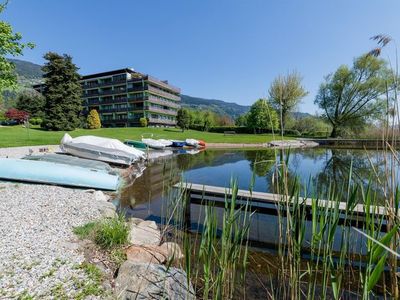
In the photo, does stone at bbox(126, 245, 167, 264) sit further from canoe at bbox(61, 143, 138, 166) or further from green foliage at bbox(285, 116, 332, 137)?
green foliage at bbox(285, 116, 332, 137)

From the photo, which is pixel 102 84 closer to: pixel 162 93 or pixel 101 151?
pixel 162 93

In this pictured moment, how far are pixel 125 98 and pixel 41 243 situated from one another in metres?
48.4

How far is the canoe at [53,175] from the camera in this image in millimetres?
6496

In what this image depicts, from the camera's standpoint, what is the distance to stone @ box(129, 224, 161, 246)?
370cm

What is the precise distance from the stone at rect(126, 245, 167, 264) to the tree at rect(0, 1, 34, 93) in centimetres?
835

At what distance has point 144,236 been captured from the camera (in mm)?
3951

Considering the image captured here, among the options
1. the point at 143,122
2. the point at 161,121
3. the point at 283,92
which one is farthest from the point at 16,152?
the point at 161,121

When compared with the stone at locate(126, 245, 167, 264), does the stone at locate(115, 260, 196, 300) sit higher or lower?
higher

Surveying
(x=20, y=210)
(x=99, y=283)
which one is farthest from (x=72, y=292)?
(x=20, y=210)

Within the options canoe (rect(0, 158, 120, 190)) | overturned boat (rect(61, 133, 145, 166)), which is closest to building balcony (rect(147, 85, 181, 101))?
overturned boat (rect(61, 133, 145, 166))

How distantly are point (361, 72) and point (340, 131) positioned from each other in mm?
9487

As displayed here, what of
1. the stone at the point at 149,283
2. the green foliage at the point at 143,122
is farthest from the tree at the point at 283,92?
the green foliage at the point at 143,122

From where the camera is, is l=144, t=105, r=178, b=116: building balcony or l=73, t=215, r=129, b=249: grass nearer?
l=73, t=215, r=129, b=249: grass

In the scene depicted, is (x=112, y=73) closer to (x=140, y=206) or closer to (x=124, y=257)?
(x=140, y=206)
